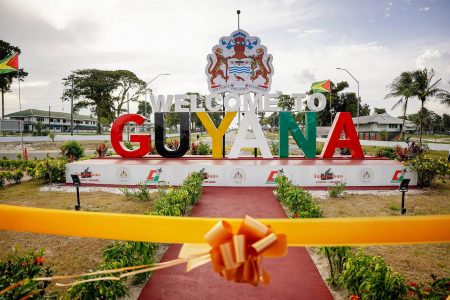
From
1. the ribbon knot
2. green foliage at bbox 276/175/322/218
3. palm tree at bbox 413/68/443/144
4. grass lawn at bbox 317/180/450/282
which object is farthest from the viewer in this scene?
palm tree at bbox 413/68/443/144

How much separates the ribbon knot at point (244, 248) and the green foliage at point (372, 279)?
3289 millimetres

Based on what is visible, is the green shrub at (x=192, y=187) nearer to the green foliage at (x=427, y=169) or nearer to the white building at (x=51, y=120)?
the green foliage at (x=427, y=169)

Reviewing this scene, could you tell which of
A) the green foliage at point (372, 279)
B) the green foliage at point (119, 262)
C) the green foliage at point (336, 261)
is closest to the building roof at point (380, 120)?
the green foliage at point (119, 262)

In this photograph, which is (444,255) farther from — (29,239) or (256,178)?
(29,239)

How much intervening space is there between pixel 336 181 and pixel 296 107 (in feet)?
17.0

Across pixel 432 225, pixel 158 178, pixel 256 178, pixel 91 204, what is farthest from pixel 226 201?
pixel 432 225

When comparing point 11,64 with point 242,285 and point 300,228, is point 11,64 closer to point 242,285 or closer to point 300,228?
point 242,285

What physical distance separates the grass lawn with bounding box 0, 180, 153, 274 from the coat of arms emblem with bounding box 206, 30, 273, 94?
10.8 meters

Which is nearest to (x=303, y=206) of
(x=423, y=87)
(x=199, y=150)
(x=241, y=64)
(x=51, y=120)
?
(x=241, y=64)

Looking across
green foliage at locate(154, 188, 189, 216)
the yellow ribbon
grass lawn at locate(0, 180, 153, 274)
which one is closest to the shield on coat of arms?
grass lawn at locate(0, 180, 153, 274)

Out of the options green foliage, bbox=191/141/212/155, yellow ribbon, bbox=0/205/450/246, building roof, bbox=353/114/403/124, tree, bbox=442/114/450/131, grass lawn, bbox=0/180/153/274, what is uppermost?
tree, bbox=442/114/450/131

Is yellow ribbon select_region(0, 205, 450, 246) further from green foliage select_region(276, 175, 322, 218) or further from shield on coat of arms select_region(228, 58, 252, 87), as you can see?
shield on coat of arms select_region(228, 58, 252, 87)

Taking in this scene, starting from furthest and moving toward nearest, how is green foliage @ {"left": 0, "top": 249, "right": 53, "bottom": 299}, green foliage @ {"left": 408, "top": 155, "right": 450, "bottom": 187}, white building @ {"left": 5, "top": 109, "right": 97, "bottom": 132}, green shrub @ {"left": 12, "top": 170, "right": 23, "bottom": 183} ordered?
white building @ {"left": 5, "top": 109, "right": 97, "bottom": 132} → green shrub @ {"left": 12, "top": 170, "right": 23, "bottom": 183} → green foliage @ {"left": 408, "top": 155, "right": 450, "bottom": 187} → green foliage @ {"left": 0, "top": 249, "right": 53, "bottom": 299}

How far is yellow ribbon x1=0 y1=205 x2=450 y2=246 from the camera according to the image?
51.3 inches
